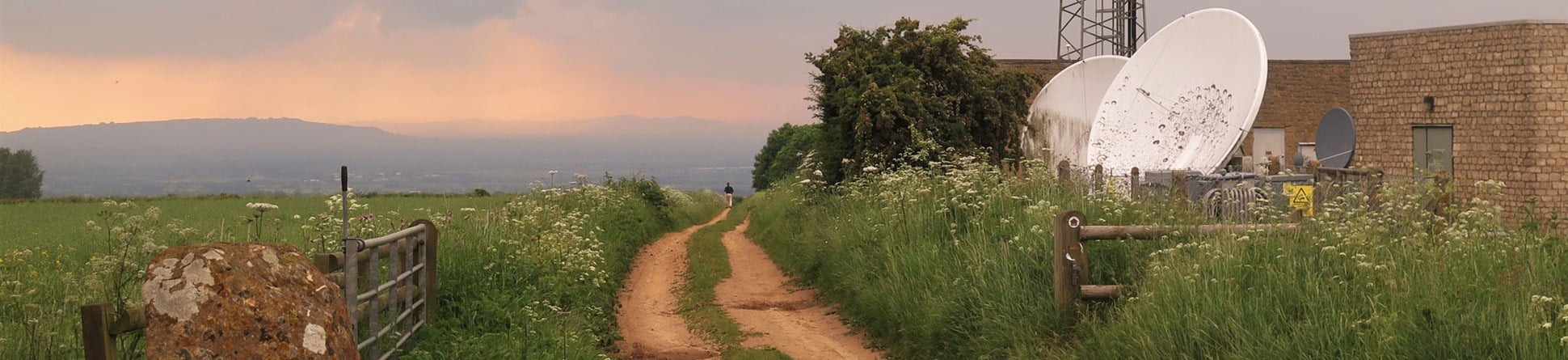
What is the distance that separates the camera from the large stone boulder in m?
5.36

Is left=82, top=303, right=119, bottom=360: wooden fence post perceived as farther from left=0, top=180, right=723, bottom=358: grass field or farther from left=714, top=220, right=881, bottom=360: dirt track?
left=714, top=220, right=881, bottom=360: dirt track

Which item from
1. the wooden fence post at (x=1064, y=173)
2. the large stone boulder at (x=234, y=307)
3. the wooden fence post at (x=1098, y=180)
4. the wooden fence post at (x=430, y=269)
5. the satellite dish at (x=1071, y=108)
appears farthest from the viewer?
the satellite dish at (x=1071, y=108)

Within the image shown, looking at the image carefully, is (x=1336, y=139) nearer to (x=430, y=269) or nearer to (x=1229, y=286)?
(x=1229, y=286)

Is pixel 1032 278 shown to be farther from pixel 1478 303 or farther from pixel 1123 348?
pixel 1478 303

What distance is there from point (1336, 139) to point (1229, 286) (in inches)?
535

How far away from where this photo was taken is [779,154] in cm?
7569

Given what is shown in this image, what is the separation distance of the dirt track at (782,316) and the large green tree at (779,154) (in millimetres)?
46154

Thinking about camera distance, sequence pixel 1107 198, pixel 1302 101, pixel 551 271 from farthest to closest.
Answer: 1. pixel 1302 101
2. pixel 551 271
3. pixel 1107 198

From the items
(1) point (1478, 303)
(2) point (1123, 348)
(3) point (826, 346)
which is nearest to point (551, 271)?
(3) point (826, 346)

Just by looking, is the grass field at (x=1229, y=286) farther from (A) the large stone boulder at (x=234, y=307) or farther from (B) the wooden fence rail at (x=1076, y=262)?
(A) the large stone boulder at (x=234, y=307)

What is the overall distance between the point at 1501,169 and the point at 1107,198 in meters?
18.2

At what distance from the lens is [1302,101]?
34844 mm

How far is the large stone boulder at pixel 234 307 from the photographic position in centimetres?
536

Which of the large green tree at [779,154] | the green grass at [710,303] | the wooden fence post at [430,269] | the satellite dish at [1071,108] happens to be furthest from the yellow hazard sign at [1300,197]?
the large green tree at [779,154]
